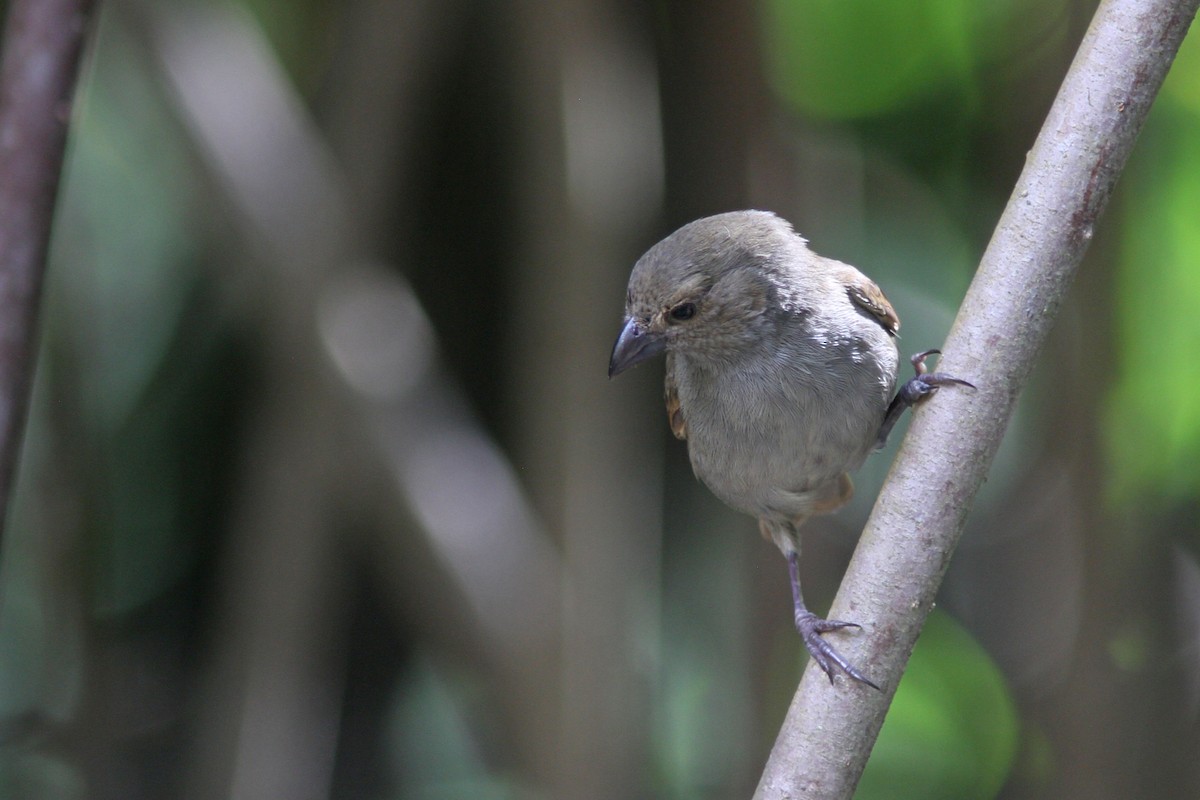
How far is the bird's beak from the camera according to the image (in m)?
2.28

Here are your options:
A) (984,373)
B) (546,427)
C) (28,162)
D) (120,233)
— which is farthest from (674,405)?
(120,233)

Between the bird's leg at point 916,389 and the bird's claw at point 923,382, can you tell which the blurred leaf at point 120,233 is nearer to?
the bird's leg at point 916,389

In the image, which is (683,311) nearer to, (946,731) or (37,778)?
(946,731)

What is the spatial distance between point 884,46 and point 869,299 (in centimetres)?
147

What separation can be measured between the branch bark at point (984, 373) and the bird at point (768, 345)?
63 cm

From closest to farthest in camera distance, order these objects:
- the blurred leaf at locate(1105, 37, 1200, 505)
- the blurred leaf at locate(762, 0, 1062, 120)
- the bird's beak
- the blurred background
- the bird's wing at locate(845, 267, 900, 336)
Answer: the bird's beak
the bird's wing at locate(845, 267, 900, 336)
the blurred leaf at locate(1105, 37, 1200, 505)
the blurred background
the blurred leaf at locate(762, 0, 1062, 120)

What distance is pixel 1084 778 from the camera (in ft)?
11.0

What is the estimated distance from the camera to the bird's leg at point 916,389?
159 centimetres

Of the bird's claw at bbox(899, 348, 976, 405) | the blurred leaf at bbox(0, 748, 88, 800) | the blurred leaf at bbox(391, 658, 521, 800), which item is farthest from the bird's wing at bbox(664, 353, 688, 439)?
the blurred leaf at bbox(0, 748, 88, 800)

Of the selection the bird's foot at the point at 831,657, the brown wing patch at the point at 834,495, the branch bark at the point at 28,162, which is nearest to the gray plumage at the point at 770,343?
the brown wing patch at the point at 834,495

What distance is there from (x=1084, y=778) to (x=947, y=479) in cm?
227

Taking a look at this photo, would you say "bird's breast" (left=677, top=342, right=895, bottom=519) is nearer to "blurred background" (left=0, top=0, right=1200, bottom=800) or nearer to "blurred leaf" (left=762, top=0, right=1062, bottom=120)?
"blurred background" (left=0, top=0, right=1200, bottom=800)

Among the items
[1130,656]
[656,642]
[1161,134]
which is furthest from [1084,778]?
[1161,134]

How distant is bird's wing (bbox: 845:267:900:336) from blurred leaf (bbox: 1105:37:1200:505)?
47.8 inches
